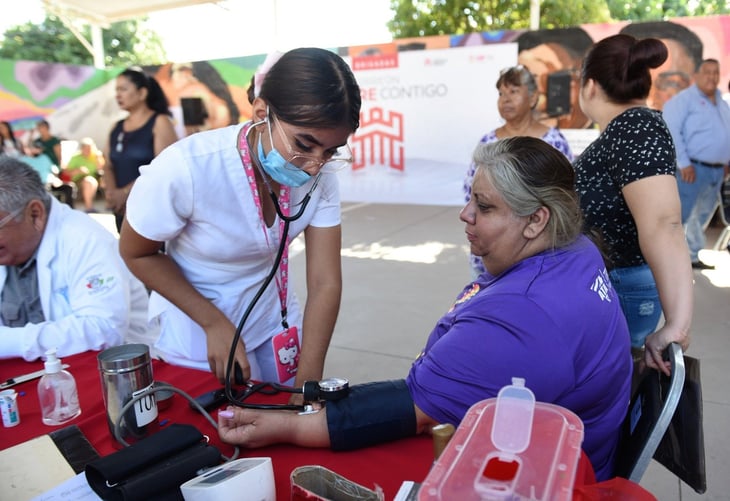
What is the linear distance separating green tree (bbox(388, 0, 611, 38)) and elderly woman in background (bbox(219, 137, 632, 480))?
11633 mm

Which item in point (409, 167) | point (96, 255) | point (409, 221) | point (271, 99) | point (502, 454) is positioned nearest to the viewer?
point (502, 454)

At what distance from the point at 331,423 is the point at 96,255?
1014 millimetres

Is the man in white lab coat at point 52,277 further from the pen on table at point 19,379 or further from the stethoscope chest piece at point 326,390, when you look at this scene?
the stethoscope chest piece at point 326,390

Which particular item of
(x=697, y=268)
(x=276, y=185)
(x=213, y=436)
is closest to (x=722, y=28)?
(x=697, y=268)

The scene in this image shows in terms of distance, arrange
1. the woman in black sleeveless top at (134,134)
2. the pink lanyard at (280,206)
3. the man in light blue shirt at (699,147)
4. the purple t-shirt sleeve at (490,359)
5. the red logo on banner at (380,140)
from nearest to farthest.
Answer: the purple t-shirt sleeve at (490,359) → the pink lanyard at (280,206) → the woman in black sleeveless top at (134,134) → the man in light blue shirt at (699,147) → the red logo on banner at (380,140)

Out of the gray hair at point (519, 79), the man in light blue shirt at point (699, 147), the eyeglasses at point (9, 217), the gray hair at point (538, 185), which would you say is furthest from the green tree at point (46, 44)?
the gray hair at point (538, 185)

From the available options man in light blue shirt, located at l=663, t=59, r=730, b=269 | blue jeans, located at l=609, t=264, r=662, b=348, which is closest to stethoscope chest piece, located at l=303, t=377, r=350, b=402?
blue jeans, located at l=609, t=264, r=662, b=348

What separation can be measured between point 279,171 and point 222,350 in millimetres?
426

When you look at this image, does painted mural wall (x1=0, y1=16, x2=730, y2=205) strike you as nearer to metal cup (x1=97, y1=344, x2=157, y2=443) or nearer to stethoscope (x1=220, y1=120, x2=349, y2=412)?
stethoscope (x1=220, y1=120, x2=349, y2=412)

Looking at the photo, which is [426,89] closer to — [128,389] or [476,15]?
[476,15]

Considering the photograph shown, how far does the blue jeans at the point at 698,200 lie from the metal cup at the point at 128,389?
4309 millimetres

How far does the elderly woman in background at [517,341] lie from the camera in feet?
3.06

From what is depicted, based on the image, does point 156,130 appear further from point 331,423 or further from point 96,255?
point 331,423

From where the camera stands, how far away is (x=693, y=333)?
321 centimetres
